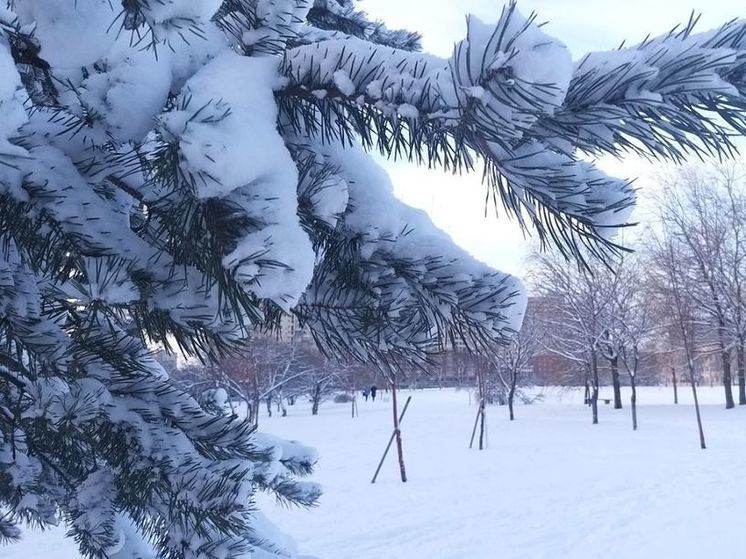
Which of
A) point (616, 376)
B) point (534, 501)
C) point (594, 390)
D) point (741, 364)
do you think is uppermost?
point (741, 364)

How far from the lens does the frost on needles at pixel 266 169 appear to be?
2.38 feet

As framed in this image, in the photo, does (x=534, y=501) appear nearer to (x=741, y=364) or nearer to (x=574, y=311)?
(x=574, y=311)

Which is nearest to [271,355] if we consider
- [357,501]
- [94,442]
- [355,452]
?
[355,452]

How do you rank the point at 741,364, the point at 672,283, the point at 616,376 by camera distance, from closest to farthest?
the point at 672,283, the point at 741,364, the point at 616,376

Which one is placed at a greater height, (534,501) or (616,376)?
Answer: (616,376)

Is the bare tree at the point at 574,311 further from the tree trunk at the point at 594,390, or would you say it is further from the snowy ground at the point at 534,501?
the snowy ground at the point at 534,501

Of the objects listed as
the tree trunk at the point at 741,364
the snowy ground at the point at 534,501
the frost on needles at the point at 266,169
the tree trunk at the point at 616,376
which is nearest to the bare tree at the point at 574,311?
the tree trunk at the point at 616,376

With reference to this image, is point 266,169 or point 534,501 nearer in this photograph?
point 266,169

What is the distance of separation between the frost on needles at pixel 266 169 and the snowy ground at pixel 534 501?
25.2 ft

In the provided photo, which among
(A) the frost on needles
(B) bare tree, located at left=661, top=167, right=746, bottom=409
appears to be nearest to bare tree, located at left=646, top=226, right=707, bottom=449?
(B) bare tree, located at left=661, top=167, right=746, bottom=409

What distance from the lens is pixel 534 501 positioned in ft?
35.5

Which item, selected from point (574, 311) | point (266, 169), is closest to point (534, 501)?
point (266, 169)

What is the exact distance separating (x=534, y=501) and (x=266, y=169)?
1128 cm

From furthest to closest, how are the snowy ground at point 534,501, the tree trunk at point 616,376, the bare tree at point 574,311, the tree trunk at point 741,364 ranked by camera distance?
the tree trunk at point 616,376 → the tree trunk at point 741,364 → the bare tree at point 574,311 → the snowy ground at point 534,501
